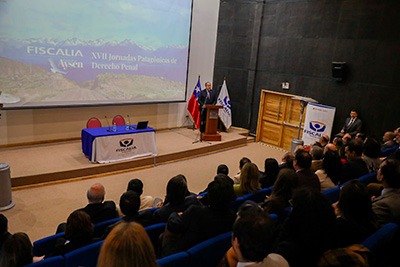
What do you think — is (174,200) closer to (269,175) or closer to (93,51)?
(269,175)

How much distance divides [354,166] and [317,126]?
3912 millimetres

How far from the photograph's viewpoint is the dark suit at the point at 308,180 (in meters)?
3.17

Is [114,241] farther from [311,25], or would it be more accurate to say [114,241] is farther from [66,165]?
[311,25]

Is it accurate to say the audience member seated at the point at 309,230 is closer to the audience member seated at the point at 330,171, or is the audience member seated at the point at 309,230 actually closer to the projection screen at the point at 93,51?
the audience member seated at the point at 330,171

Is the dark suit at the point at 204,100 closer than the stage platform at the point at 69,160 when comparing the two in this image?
No

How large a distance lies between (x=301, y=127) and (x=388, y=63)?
2.43 metres

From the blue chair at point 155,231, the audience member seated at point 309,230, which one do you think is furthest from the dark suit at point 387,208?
the blue chair at point 155,231

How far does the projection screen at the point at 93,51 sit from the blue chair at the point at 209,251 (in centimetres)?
541

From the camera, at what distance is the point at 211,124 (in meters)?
8.10

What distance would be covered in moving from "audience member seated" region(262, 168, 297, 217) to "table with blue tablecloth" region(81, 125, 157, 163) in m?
3.93

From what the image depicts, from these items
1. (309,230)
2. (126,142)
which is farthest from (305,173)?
(126,142)

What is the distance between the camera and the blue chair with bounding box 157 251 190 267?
190 centimetres

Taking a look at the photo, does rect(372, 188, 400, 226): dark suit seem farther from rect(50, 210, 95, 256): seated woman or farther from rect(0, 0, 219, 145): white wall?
rect(0, 0, 219, 145): white wall

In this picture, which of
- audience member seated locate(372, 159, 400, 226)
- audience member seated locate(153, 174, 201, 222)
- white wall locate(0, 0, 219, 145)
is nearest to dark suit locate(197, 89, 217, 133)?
white wall locate(0, 0, 219, 145)
